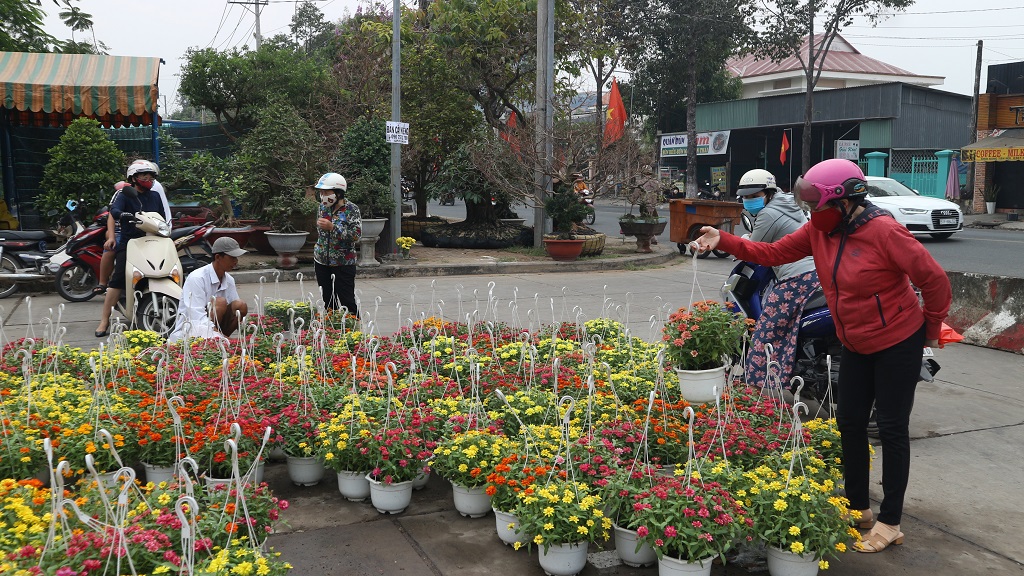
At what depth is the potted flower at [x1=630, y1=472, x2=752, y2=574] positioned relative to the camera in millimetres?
3330

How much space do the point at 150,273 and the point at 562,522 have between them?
5937mm

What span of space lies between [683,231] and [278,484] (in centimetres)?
1390

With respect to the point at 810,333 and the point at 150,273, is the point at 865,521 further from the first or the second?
the point at 150,273

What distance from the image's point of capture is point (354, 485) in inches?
172

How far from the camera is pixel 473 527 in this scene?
412 centimetres

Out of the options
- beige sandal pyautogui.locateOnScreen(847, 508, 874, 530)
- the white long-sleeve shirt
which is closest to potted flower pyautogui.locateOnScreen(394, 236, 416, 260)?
the white long-sleeve shirt

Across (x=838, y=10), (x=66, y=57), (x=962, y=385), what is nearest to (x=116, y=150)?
(x=66, y=57)

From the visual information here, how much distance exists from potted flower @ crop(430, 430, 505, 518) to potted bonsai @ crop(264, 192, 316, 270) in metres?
9.46

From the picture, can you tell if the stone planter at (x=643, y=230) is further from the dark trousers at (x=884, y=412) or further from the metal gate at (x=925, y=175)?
the metal gate at (x=925, y=175)

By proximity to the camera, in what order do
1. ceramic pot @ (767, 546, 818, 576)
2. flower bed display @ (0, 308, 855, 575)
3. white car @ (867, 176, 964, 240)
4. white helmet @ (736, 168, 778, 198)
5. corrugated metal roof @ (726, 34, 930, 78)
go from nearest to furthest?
flower bed display @ (0, 308, 855, 575) → ceramic pot @ (767, 546, 818, 576) → white helmet @ (736, 168, 778, 198) → white car @ (867, 176, 964, 240) → corrugated metal roof @ (726, 34, 930, 78)

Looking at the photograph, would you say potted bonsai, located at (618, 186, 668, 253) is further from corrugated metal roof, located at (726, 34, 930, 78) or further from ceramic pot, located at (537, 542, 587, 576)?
corrugated metal roof, located at (726, 34, 930, 78)

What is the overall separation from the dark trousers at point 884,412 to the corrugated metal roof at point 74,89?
12.6 m

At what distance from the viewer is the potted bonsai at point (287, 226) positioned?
13016 millimetres

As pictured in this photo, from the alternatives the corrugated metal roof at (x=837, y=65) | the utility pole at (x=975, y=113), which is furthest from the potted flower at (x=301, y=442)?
the corrugated metal roof at (x=837, y=65)
